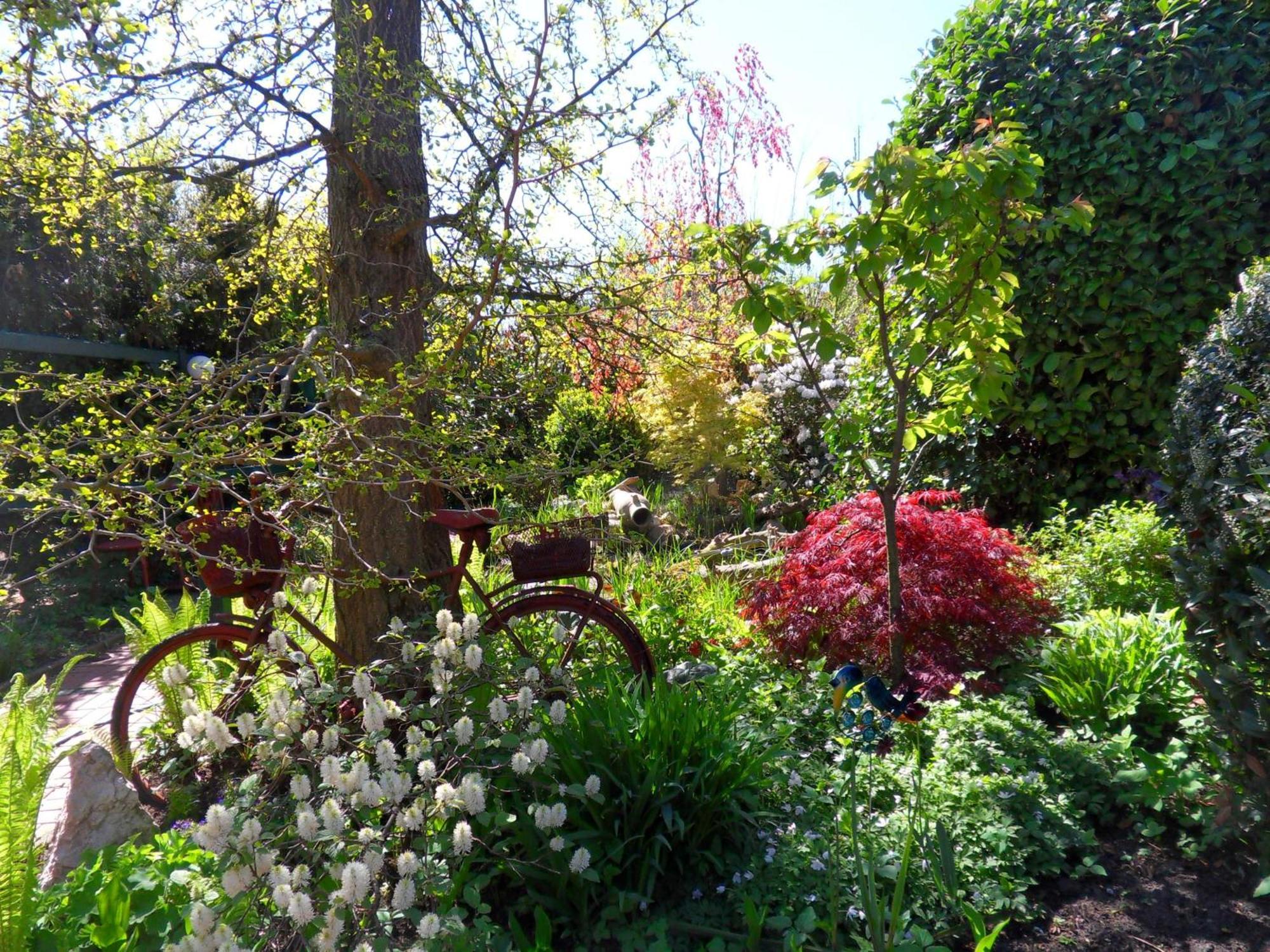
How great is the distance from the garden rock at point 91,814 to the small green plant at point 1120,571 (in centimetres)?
400

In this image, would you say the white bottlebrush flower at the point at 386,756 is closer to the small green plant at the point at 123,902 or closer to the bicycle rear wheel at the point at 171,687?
the small green plant at the point at 123,902

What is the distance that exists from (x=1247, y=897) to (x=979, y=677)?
3.85ft

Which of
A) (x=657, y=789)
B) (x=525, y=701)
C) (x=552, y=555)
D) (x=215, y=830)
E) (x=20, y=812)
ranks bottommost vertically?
(x=657, y=789)

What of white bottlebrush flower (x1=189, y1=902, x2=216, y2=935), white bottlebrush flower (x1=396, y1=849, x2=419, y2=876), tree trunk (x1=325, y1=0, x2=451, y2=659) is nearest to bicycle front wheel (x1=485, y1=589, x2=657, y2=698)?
tree trunk (x1=325, y1=0, x2=451, y2=659)

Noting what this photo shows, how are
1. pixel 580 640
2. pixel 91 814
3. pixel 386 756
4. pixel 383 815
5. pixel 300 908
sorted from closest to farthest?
pixel 300 908, pixel 386 756, pixel 383 815, pixel 91 814, pixel 580 640

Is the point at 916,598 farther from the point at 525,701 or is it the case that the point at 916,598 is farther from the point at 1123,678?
the point at 525,701

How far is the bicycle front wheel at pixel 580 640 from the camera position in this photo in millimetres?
3205

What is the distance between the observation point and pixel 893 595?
132 inches

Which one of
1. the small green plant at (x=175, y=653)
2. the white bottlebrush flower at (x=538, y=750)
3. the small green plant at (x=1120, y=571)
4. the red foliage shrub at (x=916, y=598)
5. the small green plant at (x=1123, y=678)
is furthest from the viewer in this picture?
the small green plant at (x=1120, y=571)

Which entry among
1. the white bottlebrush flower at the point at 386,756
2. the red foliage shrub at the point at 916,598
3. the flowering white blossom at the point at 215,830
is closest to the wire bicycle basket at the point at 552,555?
the red foliage shrub at the point at 916,598

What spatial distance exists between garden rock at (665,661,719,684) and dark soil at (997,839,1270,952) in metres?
1.58

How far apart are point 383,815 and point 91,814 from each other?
1.22m

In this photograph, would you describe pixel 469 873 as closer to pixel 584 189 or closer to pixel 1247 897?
pixel 1247 897

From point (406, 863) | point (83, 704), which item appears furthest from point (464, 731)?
point (83, 704)
